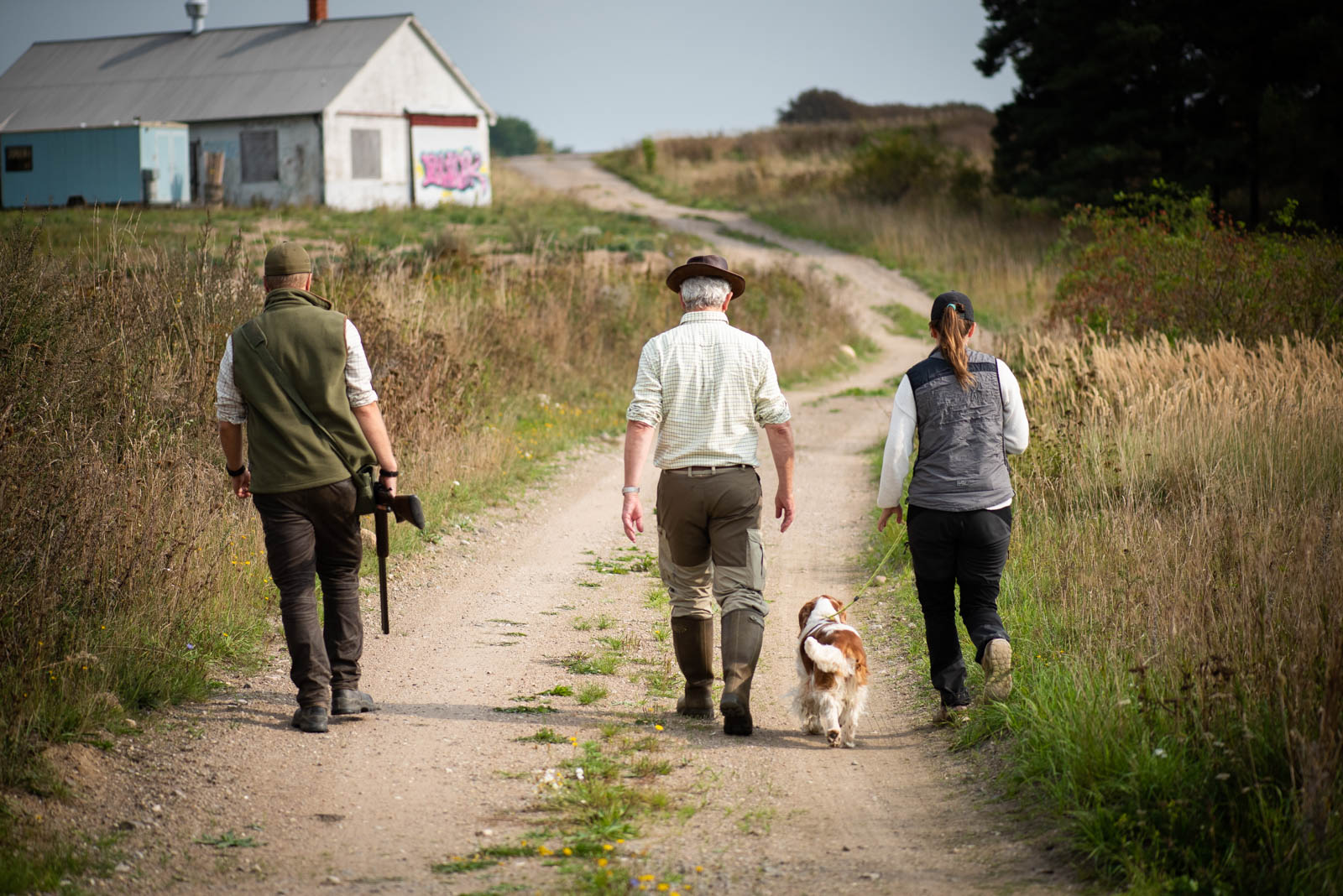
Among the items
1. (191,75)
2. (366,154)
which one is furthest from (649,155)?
(191,75)

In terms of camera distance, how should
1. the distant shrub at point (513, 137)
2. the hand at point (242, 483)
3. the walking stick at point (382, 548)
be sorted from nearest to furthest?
the hand at point (242, 483) < the walking stick at point (382, 548) < the distant shrub at point (513, 137)

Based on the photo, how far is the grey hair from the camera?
5078 mm

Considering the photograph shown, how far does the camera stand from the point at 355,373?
4992 millimetres

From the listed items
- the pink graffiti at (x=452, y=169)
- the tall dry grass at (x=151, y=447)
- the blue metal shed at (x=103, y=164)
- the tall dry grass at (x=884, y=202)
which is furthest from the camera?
the pink graffiti at (x=452, y=169)

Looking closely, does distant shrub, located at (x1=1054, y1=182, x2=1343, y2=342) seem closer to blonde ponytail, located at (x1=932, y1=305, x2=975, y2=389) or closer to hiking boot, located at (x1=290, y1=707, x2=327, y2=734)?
blonde ponytail, located at (x1=932, y1=305, x2=975, y2=389)

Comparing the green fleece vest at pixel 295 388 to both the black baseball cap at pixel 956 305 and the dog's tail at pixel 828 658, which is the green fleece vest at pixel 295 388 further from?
the black baseball cap at pixel 956 305

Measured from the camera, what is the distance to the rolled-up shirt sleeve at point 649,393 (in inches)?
196

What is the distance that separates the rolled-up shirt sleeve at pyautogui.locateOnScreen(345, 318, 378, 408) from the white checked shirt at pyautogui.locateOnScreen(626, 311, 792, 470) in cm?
124

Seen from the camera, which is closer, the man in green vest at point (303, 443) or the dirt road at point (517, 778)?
the dirt road at point (517, 778)

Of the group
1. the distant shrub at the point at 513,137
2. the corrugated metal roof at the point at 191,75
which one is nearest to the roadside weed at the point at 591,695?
the corrugated metal roof at the point at 191,75

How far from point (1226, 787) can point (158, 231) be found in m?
22.4

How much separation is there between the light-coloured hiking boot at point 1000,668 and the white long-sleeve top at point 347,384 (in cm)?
309

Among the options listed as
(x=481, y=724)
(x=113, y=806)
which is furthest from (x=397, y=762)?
(x=113, y=806)

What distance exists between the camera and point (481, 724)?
5.13m
